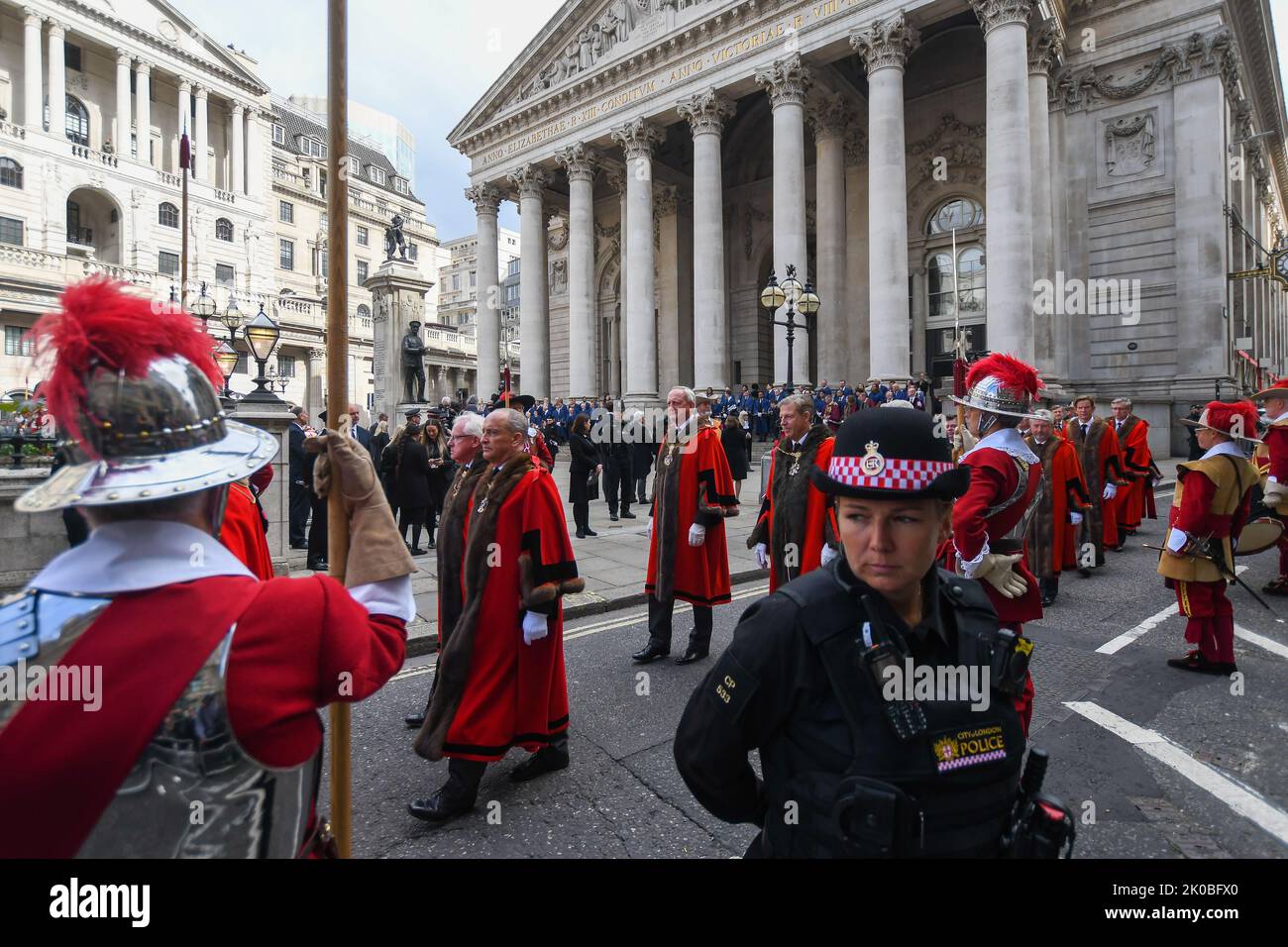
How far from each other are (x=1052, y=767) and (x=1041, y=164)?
22.5m

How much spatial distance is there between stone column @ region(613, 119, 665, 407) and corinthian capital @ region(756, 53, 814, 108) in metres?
5.96

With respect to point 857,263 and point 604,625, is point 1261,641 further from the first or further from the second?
point 857,263

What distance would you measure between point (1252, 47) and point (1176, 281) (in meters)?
12.5

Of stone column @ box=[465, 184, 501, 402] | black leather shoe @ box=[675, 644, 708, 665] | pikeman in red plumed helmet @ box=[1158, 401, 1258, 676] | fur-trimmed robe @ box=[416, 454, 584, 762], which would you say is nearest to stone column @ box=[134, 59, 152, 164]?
stone column @ box=[465, 184, 501, 402]

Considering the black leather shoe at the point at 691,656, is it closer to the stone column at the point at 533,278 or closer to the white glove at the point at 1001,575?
the white glove at the point at 1001,575

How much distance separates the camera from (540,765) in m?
3.96

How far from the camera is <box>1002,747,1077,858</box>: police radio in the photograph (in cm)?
164

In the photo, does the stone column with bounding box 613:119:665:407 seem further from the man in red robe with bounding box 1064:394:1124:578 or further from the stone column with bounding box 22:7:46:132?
the stone column with bounding box 22:7:46:132

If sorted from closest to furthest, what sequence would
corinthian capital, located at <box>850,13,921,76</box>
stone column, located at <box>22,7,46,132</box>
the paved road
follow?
1. the paved road
2. corinthian capital, located at <box>850,13,921,76</box>
3. stone column, located at <box>22,7,46,132</box>

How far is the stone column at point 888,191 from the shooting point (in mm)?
20938

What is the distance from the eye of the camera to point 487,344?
34125 mm

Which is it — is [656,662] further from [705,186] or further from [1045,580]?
[705,186]

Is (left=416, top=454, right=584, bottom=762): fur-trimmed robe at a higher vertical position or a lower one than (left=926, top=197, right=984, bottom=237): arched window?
lower
